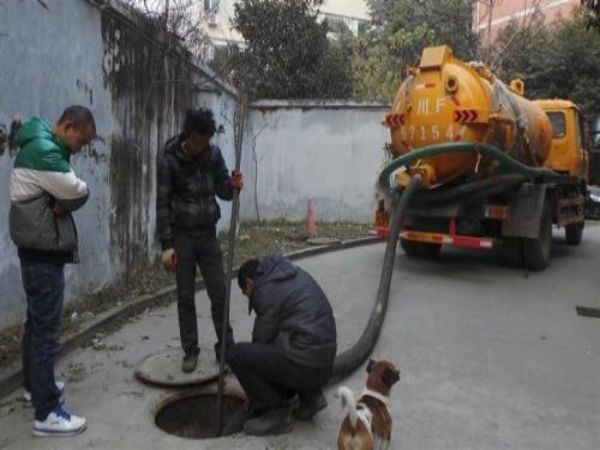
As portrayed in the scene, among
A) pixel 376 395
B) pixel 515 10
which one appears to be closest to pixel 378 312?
pixel 376 395

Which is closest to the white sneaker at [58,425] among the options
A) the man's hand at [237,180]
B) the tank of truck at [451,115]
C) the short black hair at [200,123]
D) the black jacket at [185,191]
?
the black jacket at [185,191]

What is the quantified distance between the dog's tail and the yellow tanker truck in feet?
17.3

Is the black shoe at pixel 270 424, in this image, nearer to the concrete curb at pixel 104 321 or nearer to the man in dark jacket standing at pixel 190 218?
the man in dark jacket standing at pixel 190 218

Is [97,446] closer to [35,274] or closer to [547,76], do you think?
[35,274]

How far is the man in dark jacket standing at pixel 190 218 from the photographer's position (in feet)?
15.1

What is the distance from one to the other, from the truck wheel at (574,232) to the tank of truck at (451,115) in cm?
406

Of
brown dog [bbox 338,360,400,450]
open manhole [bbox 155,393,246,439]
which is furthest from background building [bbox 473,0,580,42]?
brown dog [bbox 338,360,400,450]

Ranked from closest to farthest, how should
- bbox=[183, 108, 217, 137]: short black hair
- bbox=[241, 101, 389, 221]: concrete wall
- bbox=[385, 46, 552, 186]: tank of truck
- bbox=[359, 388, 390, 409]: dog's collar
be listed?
bbox=[359, 388, 390, 409]: dog's collar → bbox=[183, 108, 217, 137]: short black hair → bbox=[385, 46, 552, 186]: tank of truck → bbox=[241, 101, 389, 221]: concrete wall

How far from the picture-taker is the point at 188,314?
4.73m

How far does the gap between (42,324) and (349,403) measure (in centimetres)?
177

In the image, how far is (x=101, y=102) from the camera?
20.4 ft

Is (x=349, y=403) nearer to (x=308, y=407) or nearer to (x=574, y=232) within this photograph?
(x=308, y=407)

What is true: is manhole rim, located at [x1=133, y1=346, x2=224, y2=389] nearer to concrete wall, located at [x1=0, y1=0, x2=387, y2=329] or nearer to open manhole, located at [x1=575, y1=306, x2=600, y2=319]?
concrete wall, located at [x1=0, y1=0, x2=387, y2=329]

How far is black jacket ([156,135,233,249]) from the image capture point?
4.61 m
